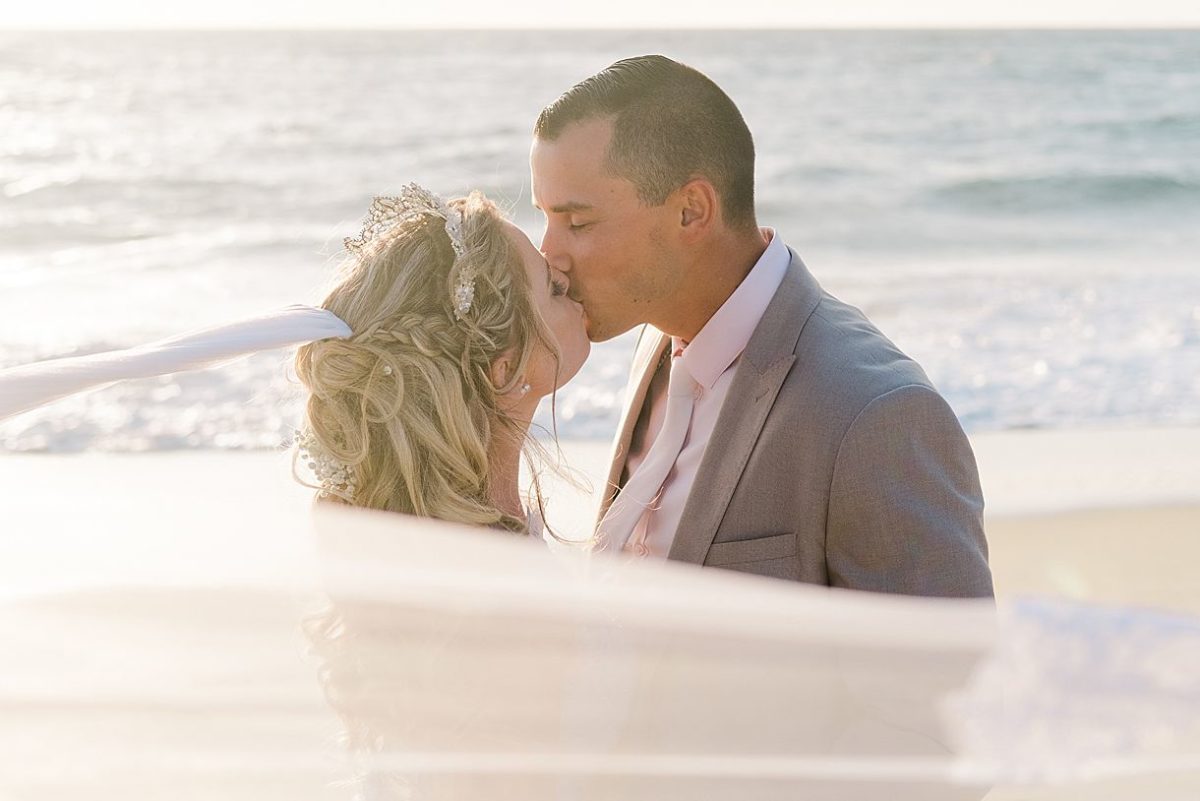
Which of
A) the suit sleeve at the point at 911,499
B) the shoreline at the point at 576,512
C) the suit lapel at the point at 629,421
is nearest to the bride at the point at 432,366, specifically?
the suit sleeve at the point at 911,499

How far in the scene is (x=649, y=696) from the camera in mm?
2746

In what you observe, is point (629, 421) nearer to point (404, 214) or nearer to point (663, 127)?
point (663, 127)

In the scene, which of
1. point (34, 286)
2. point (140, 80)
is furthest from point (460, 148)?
point (140, 80)

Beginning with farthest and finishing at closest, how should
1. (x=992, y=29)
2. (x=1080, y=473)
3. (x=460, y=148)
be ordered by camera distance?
(x=992, y=29)
(x=460, y=148)
(x=1080, y=473)

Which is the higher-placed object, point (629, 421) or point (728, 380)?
point (728, 380)

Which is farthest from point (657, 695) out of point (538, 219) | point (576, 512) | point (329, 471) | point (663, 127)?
point (538, 219)

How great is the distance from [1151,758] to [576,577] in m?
1.20

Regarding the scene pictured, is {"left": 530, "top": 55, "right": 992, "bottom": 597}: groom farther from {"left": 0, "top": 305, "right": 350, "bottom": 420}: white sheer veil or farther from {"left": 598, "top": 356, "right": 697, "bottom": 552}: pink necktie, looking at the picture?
{"left": 0, "top": 305, "right": 350, "bottom": 420}: white sheer veil

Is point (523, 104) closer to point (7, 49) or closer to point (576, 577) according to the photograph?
point (7, 49)

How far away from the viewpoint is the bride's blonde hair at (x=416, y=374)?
2.69 meters

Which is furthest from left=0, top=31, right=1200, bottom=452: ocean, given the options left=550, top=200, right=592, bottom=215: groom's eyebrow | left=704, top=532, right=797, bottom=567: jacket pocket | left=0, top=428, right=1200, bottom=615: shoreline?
left=704, top=532, right=797, bottom=567: jacket pocket

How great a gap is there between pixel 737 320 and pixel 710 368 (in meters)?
0.15

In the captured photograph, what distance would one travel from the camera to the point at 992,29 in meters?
51.7

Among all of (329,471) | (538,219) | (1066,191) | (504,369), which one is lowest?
(1066,191)
